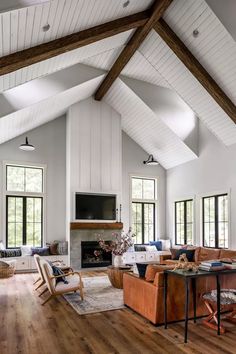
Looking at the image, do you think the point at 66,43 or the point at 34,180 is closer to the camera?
the point at 66,43

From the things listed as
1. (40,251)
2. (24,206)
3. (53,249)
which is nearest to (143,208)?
(53,249)

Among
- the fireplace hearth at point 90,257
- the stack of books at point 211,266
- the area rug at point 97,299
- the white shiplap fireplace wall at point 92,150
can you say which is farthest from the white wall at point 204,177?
the stack of books at point 211,266

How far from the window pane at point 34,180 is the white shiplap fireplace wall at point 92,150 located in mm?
986

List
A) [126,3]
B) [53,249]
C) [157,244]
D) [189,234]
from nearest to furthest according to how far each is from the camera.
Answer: [126,3] < [53,249] < [189,234] < [157,244]

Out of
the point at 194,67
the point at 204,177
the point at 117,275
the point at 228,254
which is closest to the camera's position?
the point at 117,275

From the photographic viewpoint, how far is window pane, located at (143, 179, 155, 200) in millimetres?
11211

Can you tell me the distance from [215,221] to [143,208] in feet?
9.75

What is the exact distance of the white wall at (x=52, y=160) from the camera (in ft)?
31.0

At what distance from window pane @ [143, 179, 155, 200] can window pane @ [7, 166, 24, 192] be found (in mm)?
4432

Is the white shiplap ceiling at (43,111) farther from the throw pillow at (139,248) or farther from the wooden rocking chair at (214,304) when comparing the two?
the wooden rocking chair at (214,304)

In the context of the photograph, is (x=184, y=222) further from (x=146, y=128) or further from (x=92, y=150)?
(x=92, y=150)

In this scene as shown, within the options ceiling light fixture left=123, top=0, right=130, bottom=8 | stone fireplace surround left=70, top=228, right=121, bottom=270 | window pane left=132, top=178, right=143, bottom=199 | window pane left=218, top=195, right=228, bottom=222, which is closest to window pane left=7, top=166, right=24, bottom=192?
stone fireplace surround left=70, top=228, right=121, bottom=270

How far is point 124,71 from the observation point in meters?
8.47

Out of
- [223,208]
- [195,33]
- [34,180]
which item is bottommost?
[223,208]
